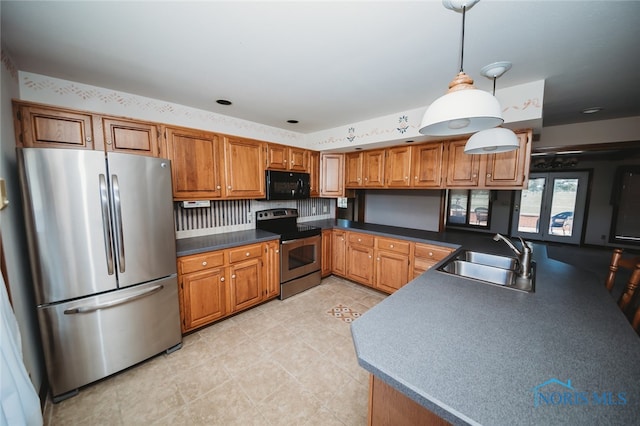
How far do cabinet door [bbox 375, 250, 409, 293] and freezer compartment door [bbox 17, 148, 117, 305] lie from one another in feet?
9.23

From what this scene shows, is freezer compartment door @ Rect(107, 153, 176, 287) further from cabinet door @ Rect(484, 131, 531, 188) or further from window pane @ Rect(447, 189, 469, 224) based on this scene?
window pane @ Rect(447, 189, 469, 224)

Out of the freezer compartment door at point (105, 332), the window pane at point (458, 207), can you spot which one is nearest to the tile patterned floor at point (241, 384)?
the freezer compartment door at point (105, 332)

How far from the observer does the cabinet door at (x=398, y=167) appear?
3039mm

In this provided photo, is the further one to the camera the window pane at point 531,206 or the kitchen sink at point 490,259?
the window pane at point 531,206

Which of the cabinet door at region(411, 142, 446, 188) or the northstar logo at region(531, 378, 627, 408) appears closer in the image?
the northstar logo at region(531, 378, 627, 408)

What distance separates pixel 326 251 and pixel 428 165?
1.89 metres

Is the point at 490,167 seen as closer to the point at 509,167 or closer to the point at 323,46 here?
the point at 509,167

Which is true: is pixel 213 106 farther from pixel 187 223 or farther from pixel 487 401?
pixel 487 401

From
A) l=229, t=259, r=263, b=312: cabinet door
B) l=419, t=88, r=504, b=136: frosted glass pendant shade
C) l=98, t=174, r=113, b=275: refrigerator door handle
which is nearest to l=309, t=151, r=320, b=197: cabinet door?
l=229, t=259, r=263, b=312: cabinet door

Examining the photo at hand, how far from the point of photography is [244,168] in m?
2.81

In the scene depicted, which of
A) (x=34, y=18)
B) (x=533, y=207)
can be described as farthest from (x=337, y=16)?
(x=533, y=207)

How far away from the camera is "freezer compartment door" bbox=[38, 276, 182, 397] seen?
5.12 ft

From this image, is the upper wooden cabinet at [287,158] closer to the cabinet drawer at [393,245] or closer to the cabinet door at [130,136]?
the cabinet door at [130,136]

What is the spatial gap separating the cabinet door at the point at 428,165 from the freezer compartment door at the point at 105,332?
2908 mm
